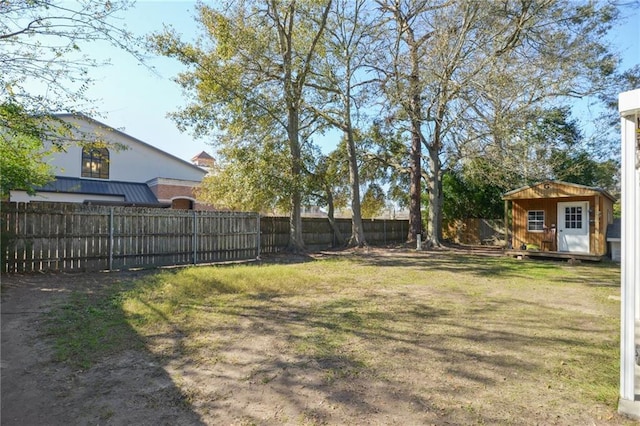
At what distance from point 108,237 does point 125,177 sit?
52.2ft

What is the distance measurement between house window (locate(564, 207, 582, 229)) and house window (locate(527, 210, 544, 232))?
0.93 meters

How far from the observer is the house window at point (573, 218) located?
13.8m

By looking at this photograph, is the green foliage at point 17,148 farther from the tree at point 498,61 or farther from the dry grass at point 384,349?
the tree at point 498,61

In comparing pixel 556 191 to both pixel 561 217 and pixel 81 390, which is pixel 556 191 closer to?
pixel 561 217

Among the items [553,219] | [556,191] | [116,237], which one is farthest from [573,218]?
[116,237]

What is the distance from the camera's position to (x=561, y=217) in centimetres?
1433

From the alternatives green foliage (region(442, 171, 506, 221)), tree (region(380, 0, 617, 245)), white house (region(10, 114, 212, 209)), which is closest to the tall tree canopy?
tree (region(380, 0, 617, 245))

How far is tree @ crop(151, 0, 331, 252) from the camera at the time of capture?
41.3 ft

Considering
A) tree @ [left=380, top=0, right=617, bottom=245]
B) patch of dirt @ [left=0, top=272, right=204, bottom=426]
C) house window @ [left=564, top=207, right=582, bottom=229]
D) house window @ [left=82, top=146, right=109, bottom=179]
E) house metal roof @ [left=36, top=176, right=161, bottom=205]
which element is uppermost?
tree @ [left=380, top=0, right=617, bottom=245]

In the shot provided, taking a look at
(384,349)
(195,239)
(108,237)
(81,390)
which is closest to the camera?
(81,390)

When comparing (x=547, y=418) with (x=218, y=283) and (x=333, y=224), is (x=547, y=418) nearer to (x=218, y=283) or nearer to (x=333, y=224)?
(x=218, y=283)

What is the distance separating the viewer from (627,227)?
277 cm

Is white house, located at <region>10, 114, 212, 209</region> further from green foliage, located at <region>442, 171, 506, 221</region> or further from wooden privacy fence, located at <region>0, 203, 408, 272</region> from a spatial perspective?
green foliage, located at <region>442, 171, 506, 221</region>

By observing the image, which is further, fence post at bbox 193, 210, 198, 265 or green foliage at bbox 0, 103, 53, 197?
fence post at bbox 193, 210, 198, 265
